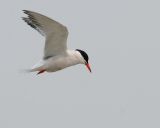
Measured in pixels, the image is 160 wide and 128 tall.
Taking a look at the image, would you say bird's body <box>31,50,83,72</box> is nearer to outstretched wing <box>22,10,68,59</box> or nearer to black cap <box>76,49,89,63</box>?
outstretched wing <box>22,10,68,59</box>

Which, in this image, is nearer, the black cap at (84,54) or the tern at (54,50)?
the tern at (54,50)

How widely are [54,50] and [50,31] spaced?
30.4 inches

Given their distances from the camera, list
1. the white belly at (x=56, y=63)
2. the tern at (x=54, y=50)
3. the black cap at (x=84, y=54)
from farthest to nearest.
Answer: the black cap at (x=84, y=54) → the white belly at (x=56, y=63) → the tern at (x=54, y=50)

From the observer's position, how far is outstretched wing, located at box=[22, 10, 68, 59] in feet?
49.2

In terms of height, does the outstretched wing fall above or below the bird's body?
above

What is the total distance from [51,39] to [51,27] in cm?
51

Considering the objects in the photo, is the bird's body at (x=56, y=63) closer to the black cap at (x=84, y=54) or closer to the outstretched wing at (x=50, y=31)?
the outstretched wing at (x=50, y=31)

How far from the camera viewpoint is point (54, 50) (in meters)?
16.3

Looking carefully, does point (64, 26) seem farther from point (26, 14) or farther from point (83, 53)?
point (83, 53)

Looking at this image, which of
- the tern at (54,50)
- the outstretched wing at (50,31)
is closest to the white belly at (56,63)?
the tern at (54,50)

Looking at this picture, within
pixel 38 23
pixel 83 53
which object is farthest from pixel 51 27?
pixel 83 53

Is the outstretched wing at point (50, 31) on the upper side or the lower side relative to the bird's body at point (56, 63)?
upper

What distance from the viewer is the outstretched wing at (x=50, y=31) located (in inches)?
590

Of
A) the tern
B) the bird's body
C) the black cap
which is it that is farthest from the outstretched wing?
the black cap
